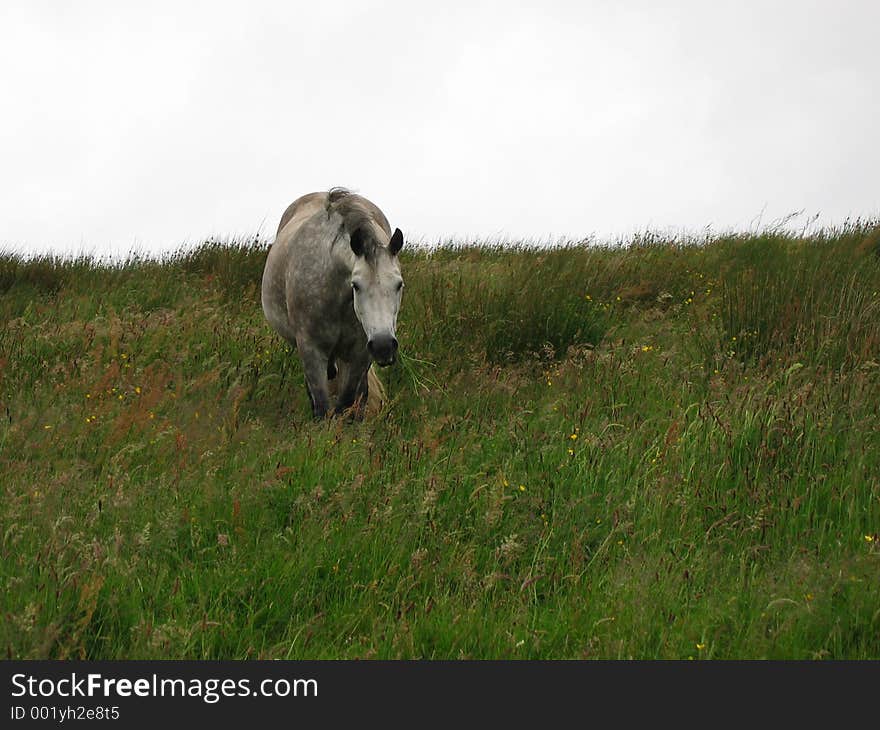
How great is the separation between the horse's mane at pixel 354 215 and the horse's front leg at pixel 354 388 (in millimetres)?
971

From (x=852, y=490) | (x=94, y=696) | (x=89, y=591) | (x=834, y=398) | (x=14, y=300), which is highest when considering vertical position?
(x=14, y=300)

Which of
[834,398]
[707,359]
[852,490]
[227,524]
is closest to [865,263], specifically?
[707,359]

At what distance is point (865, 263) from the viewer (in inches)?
340

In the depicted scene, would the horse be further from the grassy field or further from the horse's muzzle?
the grassy field

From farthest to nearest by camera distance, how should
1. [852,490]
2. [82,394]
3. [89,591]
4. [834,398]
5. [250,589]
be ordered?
[82,394] → [834,398] → [852,490] → [250,589] → [89,591]

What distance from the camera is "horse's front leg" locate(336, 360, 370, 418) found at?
603 centimetres

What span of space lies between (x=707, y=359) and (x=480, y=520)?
304 cm

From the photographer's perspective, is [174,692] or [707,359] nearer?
[174,692]

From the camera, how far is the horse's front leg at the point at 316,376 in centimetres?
599

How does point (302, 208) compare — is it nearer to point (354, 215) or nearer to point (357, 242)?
point (354, 215)

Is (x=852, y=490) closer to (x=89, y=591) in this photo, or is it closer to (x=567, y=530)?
(x=567, y=530)

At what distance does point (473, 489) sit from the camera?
419 cm

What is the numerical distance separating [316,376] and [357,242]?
3.76 ft

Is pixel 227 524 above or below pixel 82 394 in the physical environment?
below
